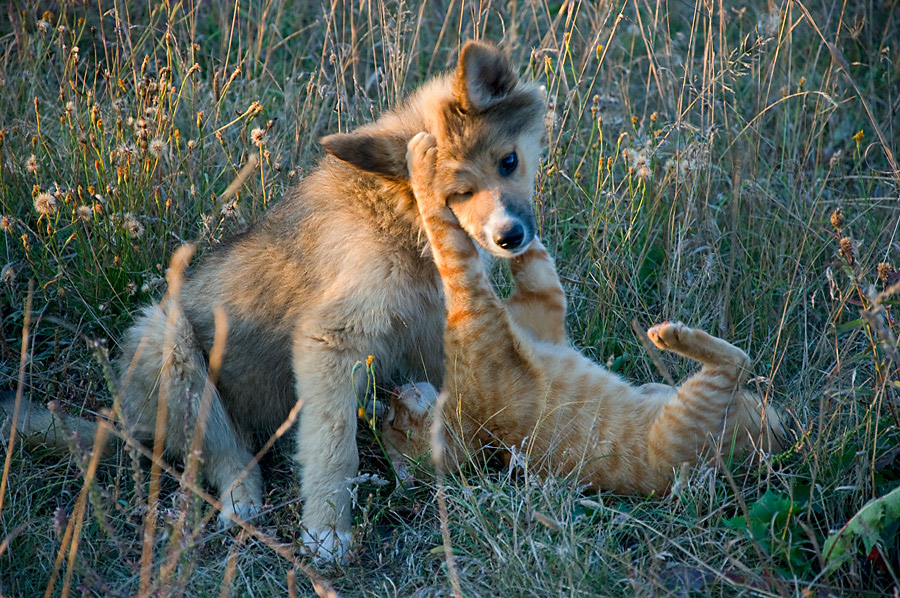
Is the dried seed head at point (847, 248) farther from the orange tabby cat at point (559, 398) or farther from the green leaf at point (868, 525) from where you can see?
the green leaf at point (868, 525)

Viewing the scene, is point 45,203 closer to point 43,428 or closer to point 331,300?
point 43,428

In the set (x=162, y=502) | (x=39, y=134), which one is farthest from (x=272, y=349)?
(x=39, y=134)

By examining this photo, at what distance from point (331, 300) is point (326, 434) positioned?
536 millimetres

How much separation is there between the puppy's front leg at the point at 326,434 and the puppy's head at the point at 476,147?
2.50 feet

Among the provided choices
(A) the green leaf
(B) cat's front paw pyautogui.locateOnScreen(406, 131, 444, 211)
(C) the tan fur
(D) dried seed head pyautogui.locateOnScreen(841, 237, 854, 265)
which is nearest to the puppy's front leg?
(C) the tan fur

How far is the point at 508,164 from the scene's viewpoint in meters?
3.29

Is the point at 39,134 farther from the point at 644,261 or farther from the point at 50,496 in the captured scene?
the point at 644,261

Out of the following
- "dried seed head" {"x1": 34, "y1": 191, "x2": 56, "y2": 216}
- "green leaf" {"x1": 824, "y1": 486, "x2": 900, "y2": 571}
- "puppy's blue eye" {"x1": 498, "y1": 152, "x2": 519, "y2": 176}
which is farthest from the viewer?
"dried seed head" {"x1": 34, "y1": 191, "x2": 56, "y2": 216}

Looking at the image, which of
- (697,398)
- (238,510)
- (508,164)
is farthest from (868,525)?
(238,510)

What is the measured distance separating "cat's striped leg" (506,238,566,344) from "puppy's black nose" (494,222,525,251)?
470 millimetres

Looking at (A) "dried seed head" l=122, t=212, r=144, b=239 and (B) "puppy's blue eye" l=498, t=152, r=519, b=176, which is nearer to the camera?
(B) "puppy's blue eye" l=498, t=152, r=519, b=176

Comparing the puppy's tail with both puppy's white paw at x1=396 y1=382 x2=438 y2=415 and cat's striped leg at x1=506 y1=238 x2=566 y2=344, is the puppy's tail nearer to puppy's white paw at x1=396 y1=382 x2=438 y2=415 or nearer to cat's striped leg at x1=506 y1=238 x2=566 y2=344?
puppy's white paw at x1=396 y1=382 x2=438 y2=415

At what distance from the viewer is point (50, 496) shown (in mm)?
3352

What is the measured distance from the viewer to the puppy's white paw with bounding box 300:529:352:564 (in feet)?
9.77
